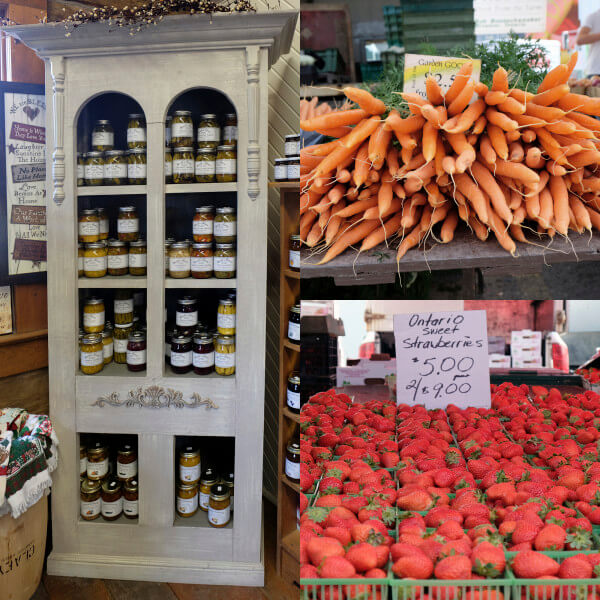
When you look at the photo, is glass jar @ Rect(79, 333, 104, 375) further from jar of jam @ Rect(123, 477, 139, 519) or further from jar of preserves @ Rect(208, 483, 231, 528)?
jar of preserves @ Rect(208, 483, 231, 528)

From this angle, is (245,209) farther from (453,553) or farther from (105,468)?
(453,553)

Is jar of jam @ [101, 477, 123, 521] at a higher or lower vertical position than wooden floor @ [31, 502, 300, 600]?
higher

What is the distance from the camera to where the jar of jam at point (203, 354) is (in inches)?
74.4

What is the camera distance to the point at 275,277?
2289mm

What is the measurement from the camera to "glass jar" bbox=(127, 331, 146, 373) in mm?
1912

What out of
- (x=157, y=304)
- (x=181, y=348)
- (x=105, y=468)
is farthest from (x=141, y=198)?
(x=105, y=468)

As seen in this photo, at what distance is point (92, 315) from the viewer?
192 centimetres

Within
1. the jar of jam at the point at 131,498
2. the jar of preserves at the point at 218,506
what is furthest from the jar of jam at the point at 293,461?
the jar of jam at the point at 131,498

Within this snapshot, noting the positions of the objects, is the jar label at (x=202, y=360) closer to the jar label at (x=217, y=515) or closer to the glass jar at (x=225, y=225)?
the glass jar at (x=225, y=225)

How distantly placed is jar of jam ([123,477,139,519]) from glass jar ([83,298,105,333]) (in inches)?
20.9

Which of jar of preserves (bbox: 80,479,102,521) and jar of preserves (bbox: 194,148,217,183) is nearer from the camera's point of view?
jar of preserves (bbox: 194,148,217,183)

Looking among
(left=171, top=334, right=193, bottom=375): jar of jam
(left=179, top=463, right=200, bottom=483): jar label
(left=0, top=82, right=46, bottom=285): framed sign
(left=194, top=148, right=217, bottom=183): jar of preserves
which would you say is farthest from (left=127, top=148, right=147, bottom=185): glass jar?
(left=179, top=463, right=200, bottom=483): jar label

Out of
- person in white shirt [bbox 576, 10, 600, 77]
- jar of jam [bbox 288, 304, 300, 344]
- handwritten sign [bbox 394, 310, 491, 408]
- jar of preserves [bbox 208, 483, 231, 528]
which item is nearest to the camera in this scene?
person in white shirt [bbox 576, 10, 600, 77]

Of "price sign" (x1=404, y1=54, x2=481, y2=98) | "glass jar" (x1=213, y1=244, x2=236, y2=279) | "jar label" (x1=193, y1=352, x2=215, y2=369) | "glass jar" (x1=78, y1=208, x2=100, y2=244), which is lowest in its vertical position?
A: "jar label" (x1=193, y1=352, x2=215, y2=369)
